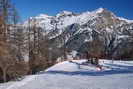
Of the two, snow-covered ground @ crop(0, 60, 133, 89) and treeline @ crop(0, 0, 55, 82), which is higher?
treeline @ crop(0, 0, 55, 82)

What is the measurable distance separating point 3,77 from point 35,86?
27.7 feet

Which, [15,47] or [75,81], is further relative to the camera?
[15,47]

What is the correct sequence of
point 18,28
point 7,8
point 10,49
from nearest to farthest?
point 10,49 → point 7,8 → point 18,28

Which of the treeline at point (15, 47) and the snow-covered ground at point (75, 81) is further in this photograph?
the treeline at point (15, 47)

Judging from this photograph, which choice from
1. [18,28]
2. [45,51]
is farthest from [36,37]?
[18,28]

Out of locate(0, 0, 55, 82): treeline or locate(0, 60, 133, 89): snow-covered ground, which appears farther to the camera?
locate(0, 0, 55, 82): treeline

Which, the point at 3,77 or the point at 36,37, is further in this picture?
the point at 36,37

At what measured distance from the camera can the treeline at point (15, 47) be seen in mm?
23919

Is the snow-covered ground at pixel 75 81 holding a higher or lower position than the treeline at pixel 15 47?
lower

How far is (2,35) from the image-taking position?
26.4m

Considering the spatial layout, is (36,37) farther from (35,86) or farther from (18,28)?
(35,86)

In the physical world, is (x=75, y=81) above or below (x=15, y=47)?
below

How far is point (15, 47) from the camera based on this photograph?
28266mm

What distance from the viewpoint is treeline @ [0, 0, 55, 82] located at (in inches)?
942
